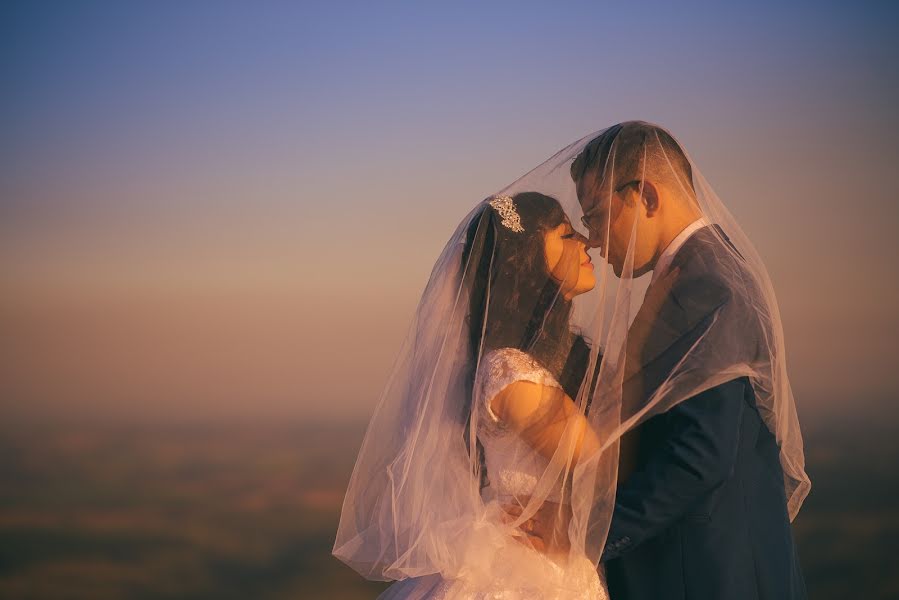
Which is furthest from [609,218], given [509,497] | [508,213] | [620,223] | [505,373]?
[509,497]

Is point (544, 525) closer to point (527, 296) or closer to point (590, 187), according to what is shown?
point (527, 296)

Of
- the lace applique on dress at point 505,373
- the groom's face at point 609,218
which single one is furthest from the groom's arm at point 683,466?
the groom's face at point 609,218

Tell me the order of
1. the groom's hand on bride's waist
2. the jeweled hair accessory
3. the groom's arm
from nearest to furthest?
the groom's arm → the groom's hand on bride's waist → the jeweled hair accessory

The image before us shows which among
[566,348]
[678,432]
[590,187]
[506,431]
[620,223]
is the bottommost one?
[678,432]

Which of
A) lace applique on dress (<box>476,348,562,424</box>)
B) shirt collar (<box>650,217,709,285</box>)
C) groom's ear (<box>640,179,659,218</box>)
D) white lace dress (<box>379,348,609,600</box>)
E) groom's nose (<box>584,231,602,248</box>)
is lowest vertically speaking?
white lace dress (<box>379,348,609,600</box>)

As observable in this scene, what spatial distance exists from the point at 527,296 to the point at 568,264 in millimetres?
148

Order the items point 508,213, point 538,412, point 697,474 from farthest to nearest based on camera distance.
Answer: point 508,213 < point 538,412 < point 697,474

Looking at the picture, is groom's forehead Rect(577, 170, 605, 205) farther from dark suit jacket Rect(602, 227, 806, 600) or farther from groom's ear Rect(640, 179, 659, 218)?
dark suit jacket Rect(602, 227, 806, 600)

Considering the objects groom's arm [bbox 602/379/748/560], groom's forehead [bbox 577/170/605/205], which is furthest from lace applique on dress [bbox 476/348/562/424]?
groom's forehead [bbox 577/170/605/205]

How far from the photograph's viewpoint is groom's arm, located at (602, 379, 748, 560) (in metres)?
2.23

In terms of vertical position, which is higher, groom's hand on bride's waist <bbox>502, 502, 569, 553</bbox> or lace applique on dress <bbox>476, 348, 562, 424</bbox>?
lace applique on dress <bbox>476, 348, 562, 424</bbox>

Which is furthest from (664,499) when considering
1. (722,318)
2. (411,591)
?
(411,591)

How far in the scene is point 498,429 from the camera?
243cm

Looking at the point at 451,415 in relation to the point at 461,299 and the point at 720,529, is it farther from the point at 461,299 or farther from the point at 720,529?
the point at 720,529
